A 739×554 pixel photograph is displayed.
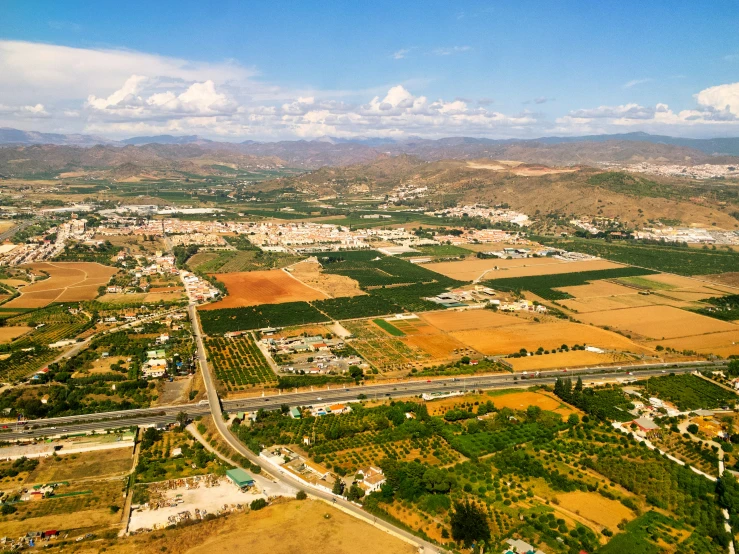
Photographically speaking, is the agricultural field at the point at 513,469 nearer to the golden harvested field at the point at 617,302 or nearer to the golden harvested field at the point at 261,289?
the golden harvested field at the point at 617,302

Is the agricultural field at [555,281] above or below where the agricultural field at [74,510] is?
above

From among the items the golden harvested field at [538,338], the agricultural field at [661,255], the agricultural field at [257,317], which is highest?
the agricultural field at [661,255]

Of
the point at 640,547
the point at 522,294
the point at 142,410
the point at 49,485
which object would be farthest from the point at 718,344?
the point at 49,485

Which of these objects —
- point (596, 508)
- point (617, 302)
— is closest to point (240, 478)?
point (596, 508)

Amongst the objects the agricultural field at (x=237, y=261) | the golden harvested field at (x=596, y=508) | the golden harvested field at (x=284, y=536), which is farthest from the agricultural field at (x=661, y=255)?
the golden harvested field at (x=284, y=536)

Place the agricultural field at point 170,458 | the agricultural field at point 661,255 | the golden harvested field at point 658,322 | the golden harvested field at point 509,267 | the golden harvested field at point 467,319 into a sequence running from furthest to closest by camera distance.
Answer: the agricultural field at point 661,255 → the golden harvested field at point 509,267 → the golden harvested field at point 467,319 → the golden harvested field at point 658,322 → the agricultural field at point 170,458

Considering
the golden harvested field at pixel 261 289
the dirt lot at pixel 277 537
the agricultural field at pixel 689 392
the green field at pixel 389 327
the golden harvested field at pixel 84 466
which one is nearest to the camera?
the dirt lot at pixel 277 537

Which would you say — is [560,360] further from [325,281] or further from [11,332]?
[11,332]

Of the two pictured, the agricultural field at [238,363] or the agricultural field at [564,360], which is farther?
the agricultural field at [564,360]
